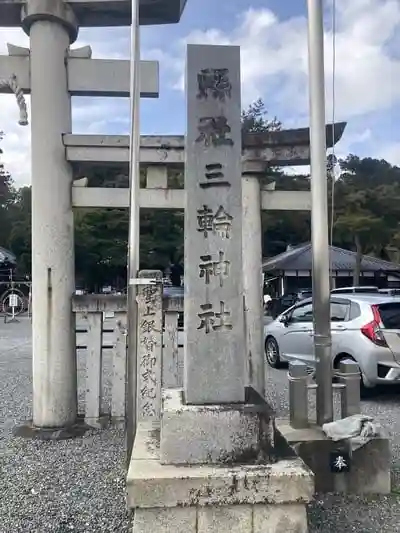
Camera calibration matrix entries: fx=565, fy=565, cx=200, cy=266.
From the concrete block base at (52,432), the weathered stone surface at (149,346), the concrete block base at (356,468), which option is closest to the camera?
the concrete block base at (356,468)

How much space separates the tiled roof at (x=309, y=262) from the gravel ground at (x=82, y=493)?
1872cm

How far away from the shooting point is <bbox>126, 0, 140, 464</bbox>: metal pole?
4562 millimetres

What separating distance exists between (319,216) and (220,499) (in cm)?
247

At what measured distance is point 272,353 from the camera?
1102 centimetres

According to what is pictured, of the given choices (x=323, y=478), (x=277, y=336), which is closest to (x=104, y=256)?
(x=277, y=336)

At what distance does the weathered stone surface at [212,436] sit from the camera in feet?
10.0

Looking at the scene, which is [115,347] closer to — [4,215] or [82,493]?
[82,493]

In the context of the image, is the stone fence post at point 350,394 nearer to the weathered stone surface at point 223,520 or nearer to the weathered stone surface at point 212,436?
the weathered stone surface at point 212,436

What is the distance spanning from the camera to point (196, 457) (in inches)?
120

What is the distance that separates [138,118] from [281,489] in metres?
3.19

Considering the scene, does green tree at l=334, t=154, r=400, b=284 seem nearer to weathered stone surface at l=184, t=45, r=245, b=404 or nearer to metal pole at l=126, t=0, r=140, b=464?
metal pole at l=126, t=0, r=140, b=464

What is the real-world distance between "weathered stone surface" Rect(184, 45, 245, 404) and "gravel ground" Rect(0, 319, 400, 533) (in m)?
1.26

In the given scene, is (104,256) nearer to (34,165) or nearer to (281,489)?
(34,165)

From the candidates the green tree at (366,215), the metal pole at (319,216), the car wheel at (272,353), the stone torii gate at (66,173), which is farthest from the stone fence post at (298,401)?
the green tree at (366,215)
